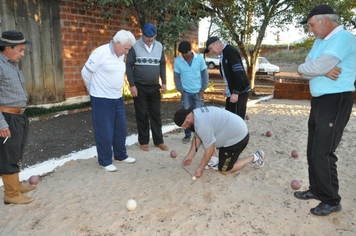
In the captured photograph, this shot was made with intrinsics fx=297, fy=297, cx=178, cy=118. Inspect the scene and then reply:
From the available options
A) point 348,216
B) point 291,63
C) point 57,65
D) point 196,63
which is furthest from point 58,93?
point 291,63

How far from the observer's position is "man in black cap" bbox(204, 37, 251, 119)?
450cm

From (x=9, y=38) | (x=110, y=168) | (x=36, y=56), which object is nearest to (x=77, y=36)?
(x=36, y=56)

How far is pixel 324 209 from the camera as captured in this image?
3146mm

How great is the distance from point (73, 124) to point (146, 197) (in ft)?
11.4

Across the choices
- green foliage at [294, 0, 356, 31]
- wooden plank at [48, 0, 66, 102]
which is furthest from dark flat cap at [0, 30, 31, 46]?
green foliage at [294, 0, 356, 31]

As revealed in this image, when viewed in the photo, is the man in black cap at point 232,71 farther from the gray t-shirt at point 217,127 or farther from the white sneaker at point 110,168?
the white sneaker at point 110,168

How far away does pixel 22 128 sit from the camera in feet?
11.1

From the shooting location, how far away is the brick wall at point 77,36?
24.0ft

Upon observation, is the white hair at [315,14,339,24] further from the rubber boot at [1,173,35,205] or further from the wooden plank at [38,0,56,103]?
the wooden plank at [38,0,56,103]

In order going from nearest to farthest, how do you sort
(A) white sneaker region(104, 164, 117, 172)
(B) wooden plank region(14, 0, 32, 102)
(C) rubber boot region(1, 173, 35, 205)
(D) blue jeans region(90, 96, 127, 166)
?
(C) rubber boot region(1, 173, 35, 205)
(D) blue jeans region(90, 96, 127, 166)
(A) white sneaker region(104, 164, 117, 172)
(B) wooden plank region(14, 0, 32, 102)

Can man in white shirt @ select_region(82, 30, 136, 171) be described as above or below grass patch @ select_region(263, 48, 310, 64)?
below

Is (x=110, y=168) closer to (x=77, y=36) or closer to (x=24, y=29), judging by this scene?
(x=24, y=29)

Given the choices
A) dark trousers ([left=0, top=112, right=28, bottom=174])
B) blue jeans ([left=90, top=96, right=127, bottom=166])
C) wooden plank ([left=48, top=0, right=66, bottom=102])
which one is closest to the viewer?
dark trousers ([left=0, top=112, right=28, bottom=174])

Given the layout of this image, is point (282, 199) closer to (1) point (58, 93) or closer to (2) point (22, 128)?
(2) point (22, 128)
